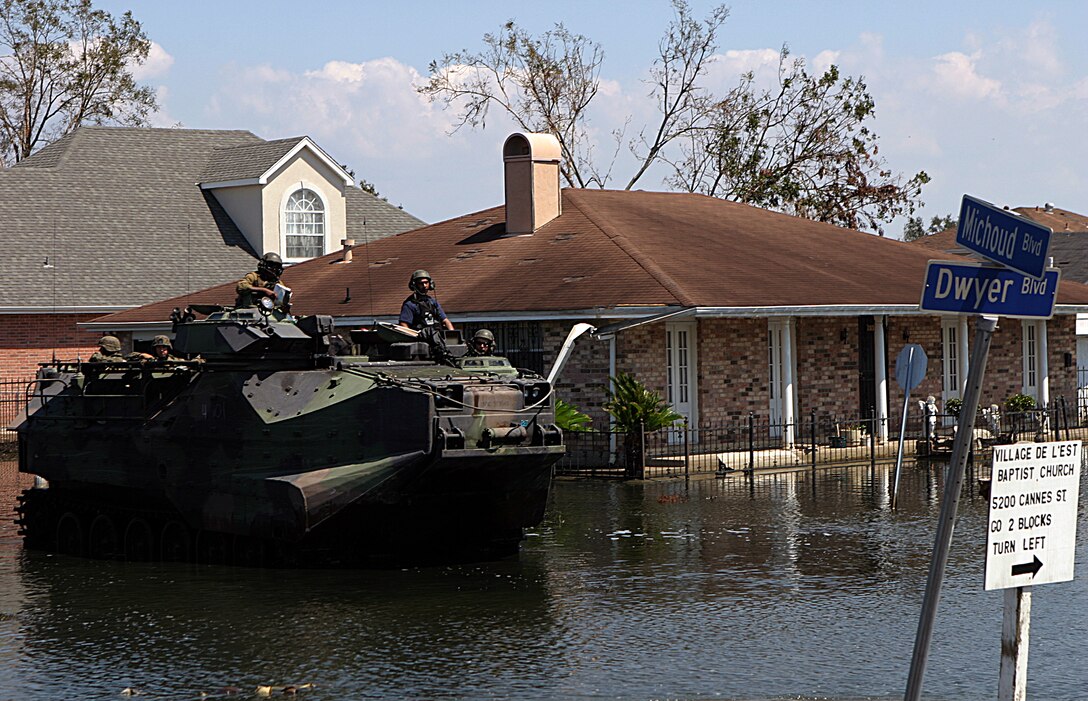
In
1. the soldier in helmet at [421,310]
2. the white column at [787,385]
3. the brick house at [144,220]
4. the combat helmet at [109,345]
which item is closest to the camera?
the soldier in helmet at [421,310]

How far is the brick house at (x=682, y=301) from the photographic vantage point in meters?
26.0

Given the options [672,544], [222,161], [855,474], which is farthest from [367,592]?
[222,161]

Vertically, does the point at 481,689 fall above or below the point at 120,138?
below

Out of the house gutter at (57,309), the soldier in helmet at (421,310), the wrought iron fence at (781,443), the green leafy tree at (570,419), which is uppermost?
the house gutter at (57,309)

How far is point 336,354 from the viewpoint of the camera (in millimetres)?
15891

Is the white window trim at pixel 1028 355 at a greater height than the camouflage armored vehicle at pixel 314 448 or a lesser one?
greater

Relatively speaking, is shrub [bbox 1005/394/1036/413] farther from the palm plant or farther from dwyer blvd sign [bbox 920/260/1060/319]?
dwyer blvd sign [bbox 920/260/1060/319]

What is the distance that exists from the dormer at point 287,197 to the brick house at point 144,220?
1.4 inches

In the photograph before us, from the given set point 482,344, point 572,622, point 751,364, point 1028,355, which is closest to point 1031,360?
point 1028,355

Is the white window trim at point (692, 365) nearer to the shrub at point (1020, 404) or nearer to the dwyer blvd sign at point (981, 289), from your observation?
the shrub at point (1020, 404)

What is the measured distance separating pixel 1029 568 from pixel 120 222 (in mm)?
33705

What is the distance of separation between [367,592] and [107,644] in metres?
2.83

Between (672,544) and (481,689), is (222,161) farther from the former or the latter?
(481,689)

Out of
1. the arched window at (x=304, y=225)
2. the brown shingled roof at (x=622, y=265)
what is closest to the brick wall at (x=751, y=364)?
the brown shingled roof at (x=622, y=265)
